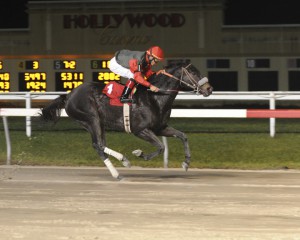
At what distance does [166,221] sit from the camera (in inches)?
240

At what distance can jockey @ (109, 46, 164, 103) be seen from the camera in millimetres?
8617

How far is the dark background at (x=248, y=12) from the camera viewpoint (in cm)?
4478

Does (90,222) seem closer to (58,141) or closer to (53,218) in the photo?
(53,218)

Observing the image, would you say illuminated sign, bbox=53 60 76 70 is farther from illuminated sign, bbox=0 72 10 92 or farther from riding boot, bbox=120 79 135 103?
riding boot, bbox=120 79 135 103

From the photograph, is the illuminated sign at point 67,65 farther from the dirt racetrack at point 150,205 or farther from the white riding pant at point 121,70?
A: the white riding pant at point 121,70

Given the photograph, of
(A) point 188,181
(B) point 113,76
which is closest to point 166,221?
(A) point 188,181

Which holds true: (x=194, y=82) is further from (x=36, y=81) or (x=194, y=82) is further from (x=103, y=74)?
(x=36, y=81)

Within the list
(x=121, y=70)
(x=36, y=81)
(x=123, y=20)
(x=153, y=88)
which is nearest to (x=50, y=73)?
(x=36, y=81)

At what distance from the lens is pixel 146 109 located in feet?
28.7

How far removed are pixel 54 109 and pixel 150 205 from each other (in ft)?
10.3

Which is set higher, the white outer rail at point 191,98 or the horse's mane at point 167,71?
the horse's mane at point 167,71

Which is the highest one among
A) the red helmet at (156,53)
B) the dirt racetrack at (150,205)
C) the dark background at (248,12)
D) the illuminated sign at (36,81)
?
the dark background at (248,12)

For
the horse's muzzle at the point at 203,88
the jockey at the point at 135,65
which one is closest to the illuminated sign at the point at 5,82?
the jockey at the point at 135,65

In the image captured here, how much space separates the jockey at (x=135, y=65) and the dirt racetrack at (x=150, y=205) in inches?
42.5
